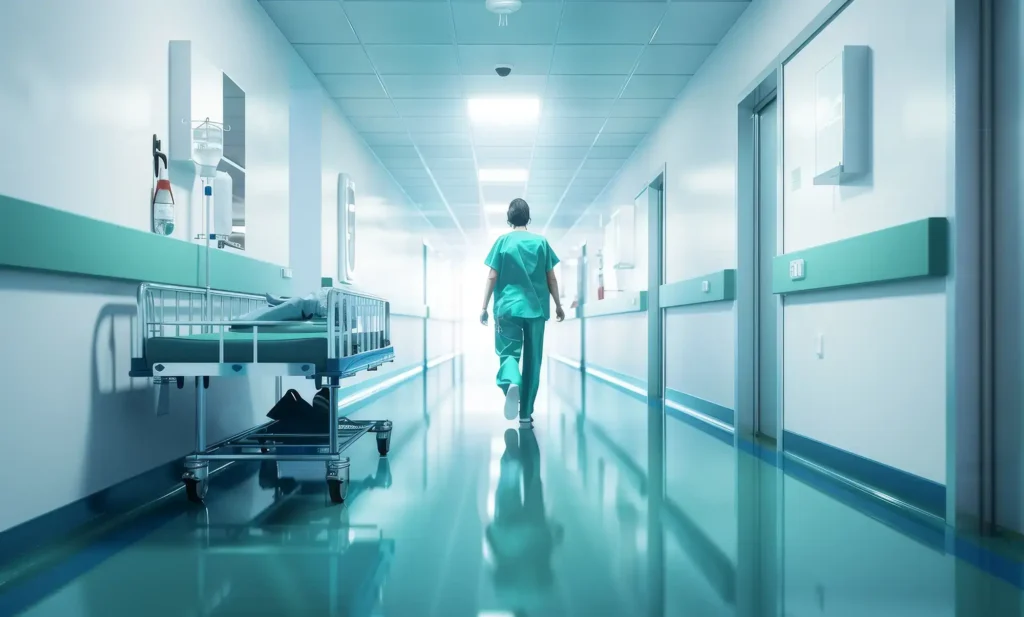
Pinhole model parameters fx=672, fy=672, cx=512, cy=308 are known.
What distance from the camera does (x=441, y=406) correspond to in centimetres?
638

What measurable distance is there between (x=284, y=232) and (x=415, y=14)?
68.2 inches

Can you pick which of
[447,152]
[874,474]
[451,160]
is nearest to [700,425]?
[874,474]

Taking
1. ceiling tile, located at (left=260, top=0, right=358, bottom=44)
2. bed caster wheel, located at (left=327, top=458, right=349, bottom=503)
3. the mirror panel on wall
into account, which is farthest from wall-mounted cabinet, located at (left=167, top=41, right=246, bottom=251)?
bed caster wheel, located at (left=327, top=458, right=349, bottom=503)

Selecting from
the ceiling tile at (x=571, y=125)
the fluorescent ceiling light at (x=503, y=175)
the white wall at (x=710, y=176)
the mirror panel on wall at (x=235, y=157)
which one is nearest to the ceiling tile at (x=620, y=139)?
the ceiling tile at (x=571, y=125)

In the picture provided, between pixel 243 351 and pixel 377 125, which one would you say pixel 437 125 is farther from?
pixel 243 351

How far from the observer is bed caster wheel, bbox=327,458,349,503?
106 inches

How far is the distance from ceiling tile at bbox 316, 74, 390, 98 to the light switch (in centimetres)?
363

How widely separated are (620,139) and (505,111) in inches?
63.5

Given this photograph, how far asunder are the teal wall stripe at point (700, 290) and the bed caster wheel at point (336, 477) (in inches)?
115

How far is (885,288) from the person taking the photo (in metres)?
2.80

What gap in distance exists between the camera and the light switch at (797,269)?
3.42 meters

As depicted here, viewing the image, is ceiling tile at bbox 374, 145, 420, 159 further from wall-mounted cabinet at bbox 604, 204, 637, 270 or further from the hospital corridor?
wall-mounted cabinet at bbox 604, 204, 637, 270

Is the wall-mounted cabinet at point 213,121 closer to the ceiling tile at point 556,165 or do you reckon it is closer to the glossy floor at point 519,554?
the glossy floor at point 519,554

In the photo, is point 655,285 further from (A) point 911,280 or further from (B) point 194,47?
(B) point 194,47
